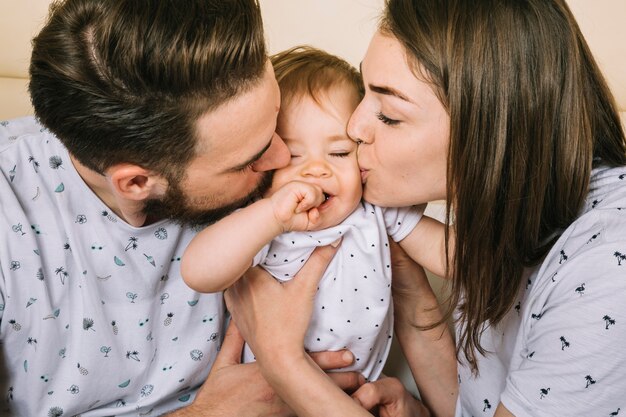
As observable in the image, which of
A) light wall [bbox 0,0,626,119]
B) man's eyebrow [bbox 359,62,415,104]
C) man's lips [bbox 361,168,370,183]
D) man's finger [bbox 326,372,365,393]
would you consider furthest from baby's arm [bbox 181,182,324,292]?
light wall [bbox 0,0,626,119]

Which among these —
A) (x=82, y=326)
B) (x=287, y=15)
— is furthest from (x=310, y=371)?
(x=287, y=15)

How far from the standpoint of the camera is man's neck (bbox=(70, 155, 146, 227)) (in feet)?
4.17

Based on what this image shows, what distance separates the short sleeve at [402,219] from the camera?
1393mm

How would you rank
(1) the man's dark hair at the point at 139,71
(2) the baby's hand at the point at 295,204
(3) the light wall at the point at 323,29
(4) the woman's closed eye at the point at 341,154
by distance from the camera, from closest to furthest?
1. (1) the man's dark hair at the point at 139,71
2. (2) the baby's hand at the point at 295,204
3. (4) the woman's closed eye at the point at 341,154
4. (3) the light wall at the point at 323,29

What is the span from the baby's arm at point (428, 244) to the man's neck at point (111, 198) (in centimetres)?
56

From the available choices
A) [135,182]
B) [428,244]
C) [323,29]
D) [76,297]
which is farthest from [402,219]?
[323,29]

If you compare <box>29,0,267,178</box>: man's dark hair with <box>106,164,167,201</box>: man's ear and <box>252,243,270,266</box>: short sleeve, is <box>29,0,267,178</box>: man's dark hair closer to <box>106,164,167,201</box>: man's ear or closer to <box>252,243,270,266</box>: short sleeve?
<box>106,164,167,201</box>: man's ear

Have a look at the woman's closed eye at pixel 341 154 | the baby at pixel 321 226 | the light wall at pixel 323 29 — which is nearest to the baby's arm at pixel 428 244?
the baby at pixel 321 226

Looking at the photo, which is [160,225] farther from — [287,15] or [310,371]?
[287,15]

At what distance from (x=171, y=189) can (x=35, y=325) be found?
376 mm

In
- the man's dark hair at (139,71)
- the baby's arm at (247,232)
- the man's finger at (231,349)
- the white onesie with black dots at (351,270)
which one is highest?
the man's dark hair at (139,71)

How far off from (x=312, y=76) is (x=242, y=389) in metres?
0.68

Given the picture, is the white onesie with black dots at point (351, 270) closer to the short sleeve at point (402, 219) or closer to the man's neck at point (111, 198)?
the short sleeve at point (402, 219)

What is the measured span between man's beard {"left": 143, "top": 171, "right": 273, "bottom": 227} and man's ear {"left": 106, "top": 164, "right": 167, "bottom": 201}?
22 mm
